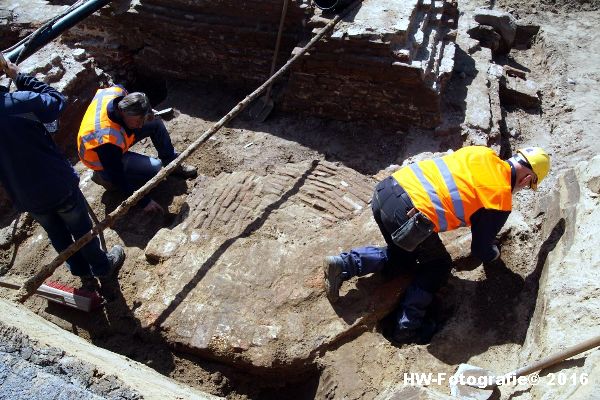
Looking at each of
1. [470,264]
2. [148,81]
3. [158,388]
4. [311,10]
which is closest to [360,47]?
[311,10]

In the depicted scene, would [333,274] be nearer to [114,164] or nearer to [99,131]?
[114,164]

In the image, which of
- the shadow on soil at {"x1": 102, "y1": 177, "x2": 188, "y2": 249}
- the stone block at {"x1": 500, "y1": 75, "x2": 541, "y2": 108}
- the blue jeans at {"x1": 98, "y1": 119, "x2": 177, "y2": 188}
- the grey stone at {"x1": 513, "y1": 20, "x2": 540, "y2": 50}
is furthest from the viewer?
the grey stone at {"x1": 513, "y1": 20, "x2": 540, "y2": 50}

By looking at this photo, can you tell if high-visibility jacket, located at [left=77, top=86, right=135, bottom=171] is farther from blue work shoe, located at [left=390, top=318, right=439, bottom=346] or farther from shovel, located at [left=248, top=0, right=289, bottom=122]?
blue work shoe, located at [left=390, top=318, right=439, bottom=346]

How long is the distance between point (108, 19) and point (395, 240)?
4973 millimetres

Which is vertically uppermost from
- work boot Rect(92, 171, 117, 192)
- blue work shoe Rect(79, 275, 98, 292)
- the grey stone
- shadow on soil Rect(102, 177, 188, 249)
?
the grey stone

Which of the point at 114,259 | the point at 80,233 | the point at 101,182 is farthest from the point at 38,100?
the point at 101,182

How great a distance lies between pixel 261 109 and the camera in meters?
6.22

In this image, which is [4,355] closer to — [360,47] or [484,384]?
[484,384]

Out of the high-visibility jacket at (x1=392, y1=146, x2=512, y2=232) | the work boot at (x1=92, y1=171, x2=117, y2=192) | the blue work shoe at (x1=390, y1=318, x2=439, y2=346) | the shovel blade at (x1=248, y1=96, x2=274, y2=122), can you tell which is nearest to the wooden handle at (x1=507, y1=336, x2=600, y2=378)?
the blue work shoe at (x1=390, y1=318, x2=439, y2=346)

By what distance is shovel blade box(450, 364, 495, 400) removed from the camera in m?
3.20

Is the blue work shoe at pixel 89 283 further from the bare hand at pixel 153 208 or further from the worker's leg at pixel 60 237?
the bare hand at pixel 153 208

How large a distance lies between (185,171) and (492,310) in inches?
125

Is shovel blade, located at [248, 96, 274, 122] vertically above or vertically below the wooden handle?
below

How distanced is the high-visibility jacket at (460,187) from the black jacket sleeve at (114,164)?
257 centimetres
